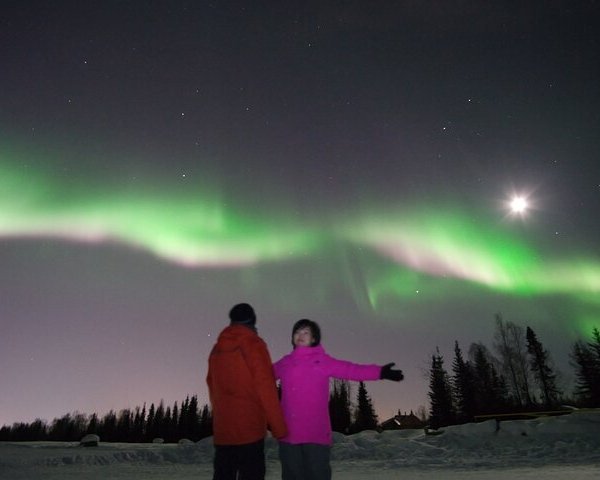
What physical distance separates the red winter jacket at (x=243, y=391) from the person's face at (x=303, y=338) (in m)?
0.52

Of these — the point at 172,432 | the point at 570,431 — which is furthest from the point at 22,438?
the point at 570,431

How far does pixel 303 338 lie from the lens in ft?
12.6

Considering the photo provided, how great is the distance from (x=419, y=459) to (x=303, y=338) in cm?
1117

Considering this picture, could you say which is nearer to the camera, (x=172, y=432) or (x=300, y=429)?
(x=300, y=429)

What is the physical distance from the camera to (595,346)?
1820 inches

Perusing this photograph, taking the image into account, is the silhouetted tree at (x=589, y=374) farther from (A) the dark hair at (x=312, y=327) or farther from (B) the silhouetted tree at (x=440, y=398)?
(A) the dark hair at (x=312, y=327)

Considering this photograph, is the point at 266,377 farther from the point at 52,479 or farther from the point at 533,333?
the point at 533,333

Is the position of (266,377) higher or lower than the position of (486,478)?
higher

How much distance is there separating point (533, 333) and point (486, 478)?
2121 inches

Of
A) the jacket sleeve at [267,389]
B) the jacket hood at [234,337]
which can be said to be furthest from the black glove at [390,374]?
the jacket hood at [234,337]

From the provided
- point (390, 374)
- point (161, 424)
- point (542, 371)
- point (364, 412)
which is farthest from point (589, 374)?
point (161, 424)

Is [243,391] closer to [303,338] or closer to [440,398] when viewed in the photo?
[303,338]

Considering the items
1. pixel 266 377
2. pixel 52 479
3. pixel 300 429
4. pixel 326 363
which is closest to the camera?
pixel 266 377

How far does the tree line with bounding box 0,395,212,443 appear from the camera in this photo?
286ft
